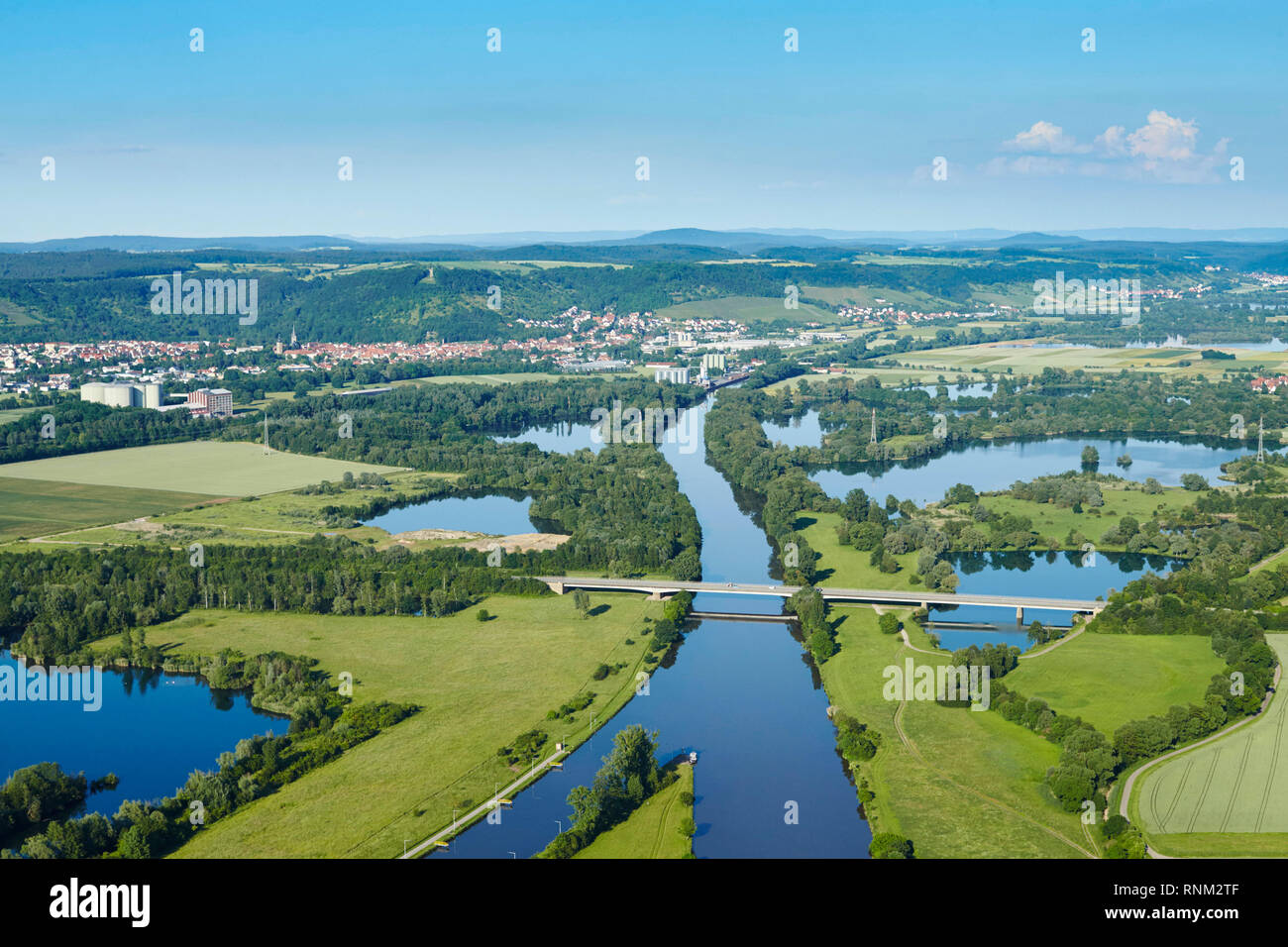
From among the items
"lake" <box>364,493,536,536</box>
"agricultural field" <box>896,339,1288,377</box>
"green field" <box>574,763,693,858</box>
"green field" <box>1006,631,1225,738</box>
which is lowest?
"green field" <box>574,763,693,858</box>

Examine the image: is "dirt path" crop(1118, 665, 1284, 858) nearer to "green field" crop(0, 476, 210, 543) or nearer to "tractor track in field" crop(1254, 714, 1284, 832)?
"tractor track in field" crop(1254, 714, 1284, 832)

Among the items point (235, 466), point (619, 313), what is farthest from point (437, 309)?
point (235, 466)

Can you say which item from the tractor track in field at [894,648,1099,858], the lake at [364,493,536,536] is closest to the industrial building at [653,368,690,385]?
the lake at [364,493,536,536]

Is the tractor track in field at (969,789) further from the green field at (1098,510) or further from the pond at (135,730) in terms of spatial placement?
the green field at (1098,510)

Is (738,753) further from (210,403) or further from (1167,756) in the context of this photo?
(210,403)

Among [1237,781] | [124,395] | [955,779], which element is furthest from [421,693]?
[124,395]

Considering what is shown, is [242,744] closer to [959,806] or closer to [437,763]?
[437,763]

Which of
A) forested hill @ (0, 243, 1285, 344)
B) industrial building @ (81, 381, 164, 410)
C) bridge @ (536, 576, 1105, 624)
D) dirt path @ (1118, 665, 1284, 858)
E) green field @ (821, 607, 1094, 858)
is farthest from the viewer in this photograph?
forested hill @ (0, 243, 1285, 344)
